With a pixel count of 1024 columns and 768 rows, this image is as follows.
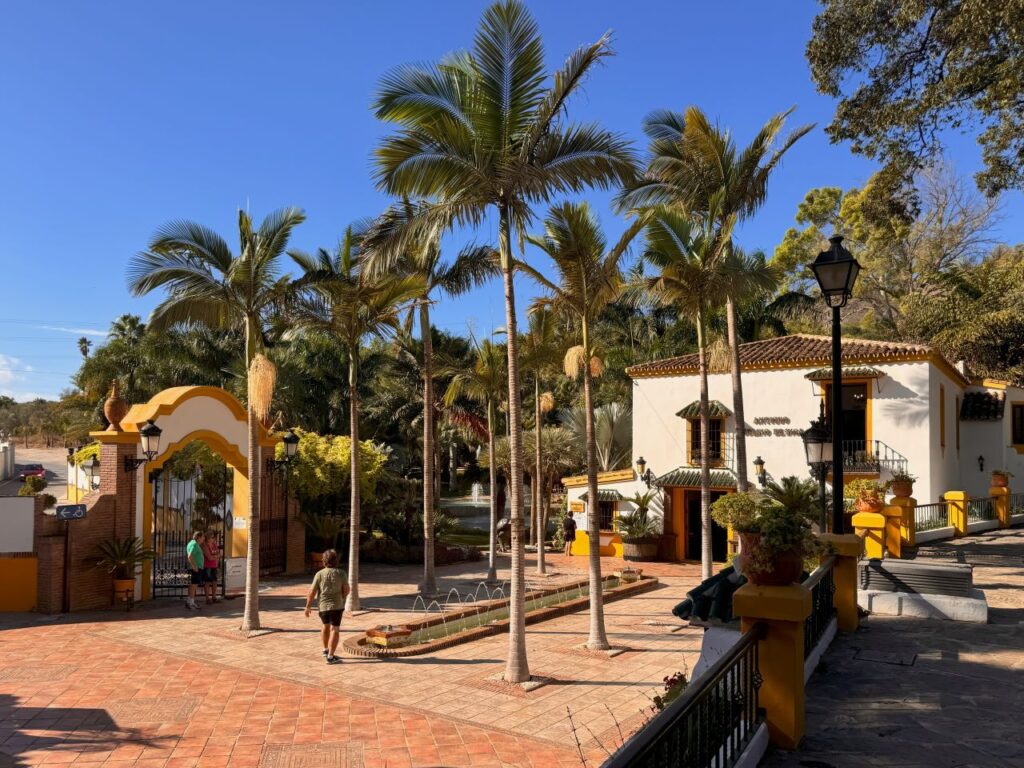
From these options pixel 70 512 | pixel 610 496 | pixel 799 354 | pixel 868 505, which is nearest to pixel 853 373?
pixel 799 354

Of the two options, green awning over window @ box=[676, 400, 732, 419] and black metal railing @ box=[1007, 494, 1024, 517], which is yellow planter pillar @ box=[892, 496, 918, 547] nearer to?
green awning over window @ box=[676, 400, 732, 419]

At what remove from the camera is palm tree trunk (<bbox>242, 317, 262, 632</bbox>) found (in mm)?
13477

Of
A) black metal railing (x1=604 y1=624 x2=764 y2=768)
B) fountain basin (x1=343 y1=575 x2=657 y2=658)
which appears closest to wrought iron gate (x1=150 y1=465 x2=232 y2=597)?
fountain basin (x1=343 y1=575 x2=657 y2=658)

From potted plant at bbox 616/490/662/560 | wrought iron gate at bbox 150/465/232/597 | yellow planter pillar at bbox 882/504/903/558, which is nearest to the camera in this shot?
yellow planter pillar at bbox 882/504/903/558

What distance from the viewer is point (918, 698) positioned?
634 cm

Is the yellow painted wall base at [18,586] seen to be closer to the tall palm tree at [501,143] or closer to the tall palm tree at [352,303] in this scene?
the tall palm tree at [352,303]

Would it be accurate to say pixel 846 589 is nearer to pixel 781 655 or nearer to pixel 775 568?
pixel 775 568

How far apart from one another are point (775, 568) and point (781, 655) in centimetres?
60

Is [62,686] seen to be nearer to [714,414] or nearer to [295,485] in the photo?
[295,485]

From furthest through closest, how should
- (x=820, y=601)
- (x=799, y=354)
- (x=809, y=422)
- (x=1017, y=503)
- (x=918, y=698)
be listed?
1. (x=1017, y=503)
2. (x=799, y=354)
3. (x=809, y=422)
4. (x=820, y=601)
5. (x=918, y=698)

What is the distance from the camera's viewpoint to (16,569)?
15.1 meters

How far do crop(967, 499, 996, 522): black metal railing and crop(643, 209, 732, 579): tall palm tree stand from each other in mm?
11094

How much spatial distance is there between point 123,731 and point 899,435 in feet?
69.0

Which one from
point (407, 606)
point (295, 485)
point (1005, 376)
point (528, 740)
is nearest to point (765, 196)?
point (407, 606)
